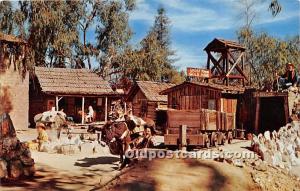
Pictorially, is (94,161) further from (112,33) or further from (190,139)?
(112,33)

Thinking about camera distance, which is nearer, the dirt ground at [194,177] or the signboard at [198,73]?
the dirt ground at [194,177]

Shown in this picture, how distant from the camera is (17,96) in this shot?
25.5 metres

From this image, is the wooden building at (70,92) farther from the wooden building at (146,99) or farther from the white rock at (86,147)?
the white rock at (86,147)

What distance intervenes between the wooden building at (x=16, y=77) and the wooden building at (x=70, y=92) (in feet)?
10.8

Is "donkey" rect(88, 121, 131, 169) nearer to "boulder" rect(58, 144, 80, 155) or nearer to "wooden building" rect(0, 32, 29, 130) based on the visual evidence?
"boulder" rect(58, 144, 80, 155)

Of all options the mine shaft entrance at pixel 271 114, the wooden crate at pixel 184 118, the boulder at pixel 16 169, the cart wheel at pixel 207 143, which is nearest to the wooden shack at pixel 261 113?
the mine shaft entrance at pixel 271 114

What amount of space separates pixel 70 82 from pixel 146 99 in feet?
18.6

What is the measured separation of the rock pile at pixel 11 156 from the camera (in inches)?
396

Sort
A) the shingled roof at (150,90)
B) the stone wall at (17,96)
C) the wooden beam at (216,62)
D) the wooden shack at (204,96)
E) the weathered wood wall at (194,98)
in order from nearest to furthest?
the wooden shack at (204,96), the weathered wood wall at (194,98), the stone wall at (17,96), the wooden beam at (216,62), the shingled roof at (150,90)

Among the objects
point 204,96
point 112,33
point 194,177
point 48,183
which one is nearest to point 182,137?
point 48,183

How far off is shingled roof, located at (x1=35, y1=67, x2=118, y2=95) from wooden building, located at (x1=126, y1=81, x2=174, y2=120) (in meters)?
1.78

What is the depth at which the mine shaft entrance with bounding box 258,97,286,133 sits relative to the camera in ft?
78.6

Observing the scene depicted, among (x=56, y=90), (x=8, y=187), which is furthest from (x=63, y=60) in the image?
(x=8, y=187)

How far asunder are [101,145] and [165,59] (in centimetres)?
3018
